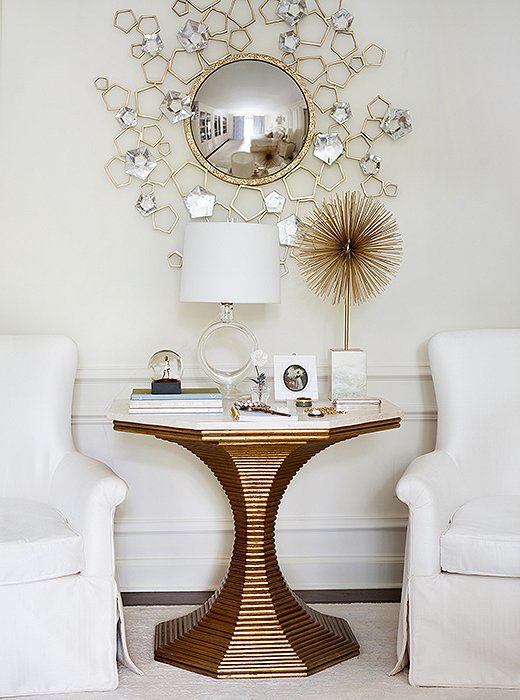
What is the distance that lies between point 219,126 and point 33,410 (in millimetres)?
1163

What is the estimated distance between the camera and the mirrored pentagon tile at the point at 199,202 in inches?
125

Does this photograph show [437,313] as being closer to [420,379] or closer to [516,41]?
[420,379]

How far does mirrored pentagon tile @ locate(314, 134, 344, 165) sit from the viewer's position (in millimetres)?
3178

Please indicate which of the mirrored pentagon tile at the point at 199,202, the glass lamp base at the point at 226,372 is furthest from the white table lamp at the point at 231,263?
the mirrored pentagon tile at the point at 199,202

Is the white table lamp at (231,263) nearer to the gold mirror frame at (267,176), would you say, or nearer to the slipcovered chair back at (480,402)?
the gold mirror frame at (267,176)

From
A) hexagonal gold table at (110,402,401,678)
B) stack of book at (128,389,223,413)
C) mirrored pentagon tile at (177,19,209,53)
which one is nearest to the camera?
hexagonal gold table at (110,402,401,678)

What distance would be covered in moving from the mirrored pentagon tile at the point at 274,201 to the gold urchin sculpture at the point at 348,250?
0.11 metres

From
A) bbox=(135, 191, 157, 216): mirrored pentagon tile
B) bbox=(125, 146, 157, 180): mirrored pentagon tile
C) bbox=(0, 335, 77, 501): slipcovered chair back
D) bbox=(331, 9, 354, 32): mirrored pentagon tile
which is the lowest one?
bbox=(0, 335, 77, 501): slipcovered chair back

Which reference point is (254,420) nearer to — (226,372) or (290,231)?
(226,372)

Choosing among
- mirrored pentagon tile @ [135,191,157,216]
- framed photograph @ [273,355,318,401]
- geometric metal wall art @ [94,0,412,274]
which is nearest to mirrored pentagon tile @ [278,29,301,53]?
geometric metal wall art @ [94,0,412,274]

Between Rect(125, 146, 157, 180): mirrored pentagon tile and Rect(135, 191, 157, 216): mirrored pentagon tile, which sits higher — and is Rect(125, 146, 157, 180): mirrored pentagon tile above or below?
above

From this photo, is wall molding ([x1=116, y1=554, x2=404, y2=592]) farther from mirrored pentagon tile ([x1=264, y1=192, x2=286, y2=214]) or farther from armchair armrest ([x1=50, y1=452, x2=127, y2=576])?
mirrored pentagon tile ([x1=264, y1=192, x2=286, y2=214])

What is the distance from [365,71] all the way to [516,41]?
0.56 meters

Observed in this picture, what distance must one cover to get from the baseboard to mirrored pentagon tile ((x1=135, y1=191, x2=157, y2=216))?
53.3 inches
